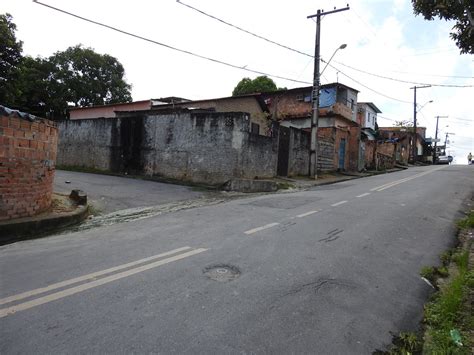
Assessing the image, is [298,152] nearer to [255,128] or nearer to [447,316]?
[255,128]

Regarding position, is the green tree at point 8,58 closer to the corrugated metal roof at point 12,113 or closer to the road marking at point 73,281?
the corrugated metal roof at point 12,113

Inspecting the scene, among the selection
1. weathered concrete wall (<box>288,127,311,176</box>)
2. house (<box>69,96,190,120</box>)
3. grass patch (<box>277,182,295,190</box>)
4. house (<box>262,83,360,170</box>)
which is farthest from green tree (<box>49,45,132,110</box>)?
grass patch (<box>277,182,295,190</box>)

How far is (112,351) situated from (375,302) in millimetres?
2792

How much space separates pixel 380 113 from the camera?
53.3m

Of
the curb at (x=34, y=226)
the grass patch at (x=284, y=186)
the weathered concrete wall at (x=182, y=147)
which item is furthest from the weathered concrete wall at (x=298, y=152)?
the curb at (x=34, y=226)

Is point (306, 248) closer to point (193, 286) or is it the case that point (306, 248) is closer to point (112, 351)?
point (193, 286)

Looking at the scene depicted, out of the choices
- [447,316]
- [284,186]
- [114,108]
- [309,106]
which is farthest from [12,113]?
[309,106]

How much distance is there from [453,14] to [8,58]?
2940 centimetres

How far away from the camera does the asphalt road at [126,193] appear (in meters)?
10.9

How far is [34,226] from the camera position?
7.24 meters

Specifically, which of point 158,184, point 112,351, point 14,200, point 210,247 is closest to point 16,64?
point 158,184

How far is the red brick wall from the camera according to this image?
6852mm

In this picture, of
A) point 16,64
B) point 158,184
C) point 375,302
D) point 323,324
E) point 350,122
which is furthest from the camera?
point 350,122

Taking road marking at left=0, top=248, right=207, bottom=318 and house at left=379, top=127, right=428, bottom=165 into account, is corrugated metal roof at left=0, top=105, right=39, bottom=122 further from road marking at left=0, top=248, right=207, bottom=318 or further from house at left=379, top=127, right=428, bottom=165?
house at left=379, top=127, right=428, bottom=165
